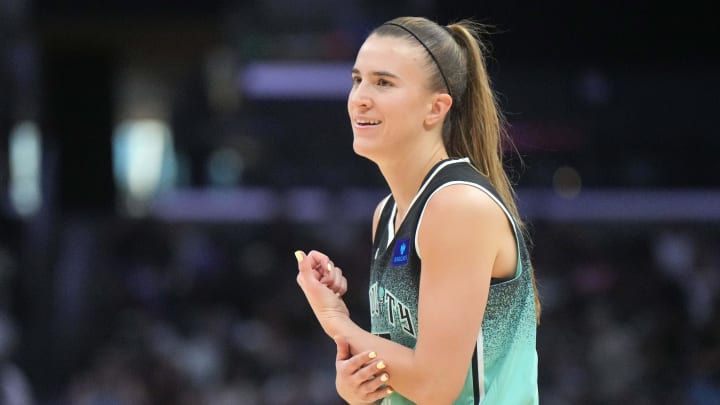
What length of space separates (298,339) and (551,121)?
2.44 m

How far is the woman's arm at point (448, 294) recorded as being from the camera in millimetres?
2219

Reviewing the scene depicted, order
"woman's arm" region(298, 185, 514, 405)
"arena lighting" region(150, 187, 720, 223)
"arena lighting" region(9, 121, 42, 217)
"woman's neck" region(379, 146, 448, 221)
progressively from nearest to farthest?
"woman's arm" region(298, 185, 514, 405) < "woman's neck" region(379, 146, 448, 221) < "arena lighting" region(150, 187, 720, 223) < "arena lighting" region(9, 121, 42, 217)

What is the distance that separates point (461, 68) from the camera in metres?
2.48

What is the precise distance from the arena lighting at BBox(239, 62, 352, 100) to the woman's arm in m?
4.95

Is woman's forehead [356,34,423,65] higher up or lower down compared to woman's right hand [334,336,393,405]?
higher up

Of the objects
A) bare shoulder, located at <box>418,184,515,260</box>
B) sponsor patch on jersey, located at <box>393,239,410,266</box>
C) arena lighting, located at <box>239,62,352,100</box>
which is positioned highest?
bare shoulder, located at <box>418,184,515,260</box>

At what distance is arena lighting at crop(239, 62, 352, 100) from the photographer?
23.9 ft

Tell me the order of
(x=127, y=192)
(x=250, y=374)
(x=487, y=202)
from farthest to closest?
1. (x=127, y=192)
2. (x=250, y=374)
3. (x=487, y=202)

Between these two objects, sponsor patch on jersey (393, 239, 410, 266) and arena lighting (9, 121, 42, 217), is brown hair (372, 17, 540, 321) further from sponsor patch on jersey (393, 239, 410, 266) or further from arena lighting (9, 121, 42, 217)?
arena lighting (9, 121, 42, 217)

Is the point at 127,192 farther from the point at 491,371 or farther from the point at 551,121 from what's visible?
the point at 491,371

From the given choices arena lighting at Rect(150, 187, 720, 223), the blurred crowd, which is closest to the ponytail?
the blurred crowd

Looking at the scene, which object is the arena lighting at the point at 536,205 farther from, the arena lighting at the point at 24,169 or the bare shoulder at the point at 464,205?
the bare shoulder at the point at 464,205

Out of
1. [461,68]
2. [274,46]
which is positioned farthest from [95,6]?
[461,68]

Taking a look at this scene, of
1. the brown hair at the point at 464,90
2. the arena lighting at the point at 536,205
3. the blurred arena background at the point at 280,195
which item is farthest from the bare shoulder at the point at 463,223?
the arena lighting at the point at 536,205
